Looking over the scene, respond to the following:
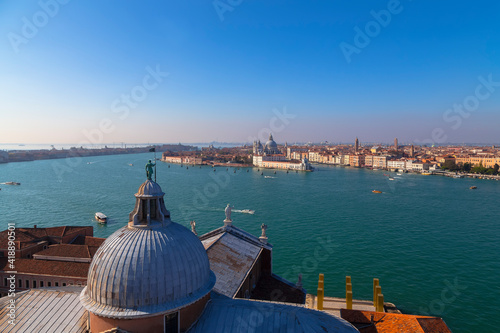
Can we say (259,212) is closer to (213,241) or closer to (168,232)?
(213,241)

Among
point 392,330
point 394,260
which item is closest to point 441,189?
point 394,260

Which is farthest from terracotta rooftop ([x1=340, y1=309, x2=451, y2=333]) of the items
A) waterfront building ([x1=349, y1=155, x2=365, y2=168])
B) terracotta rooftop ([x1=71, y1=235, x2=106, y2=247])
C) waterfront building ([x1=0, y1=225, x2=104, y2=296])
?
waterfront building ([x1=349, y1=155, x2=365, y2=168])

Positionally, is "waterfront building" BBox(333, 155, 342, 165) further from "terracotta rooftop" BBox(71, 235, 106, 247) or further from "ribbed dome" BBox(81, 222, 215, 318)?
"ribbed dome" BBox(81, 222, 215, 318)

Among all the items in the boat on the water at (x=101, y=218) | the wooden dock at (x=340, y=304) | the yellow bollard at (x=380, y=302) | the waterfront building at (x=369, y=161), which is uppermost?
the waterfront building at (x=369, y=161)

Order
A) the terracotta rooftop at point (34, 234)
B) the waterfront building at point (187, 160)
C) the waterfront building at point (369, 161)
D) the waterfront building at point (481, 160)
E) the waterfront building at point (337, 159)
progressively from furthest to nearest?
the waterfront building at point (337, 159), the waterfront building at point (187, 160), the waterfront building at point (369, 161), the waterfront building at point (481, 160), the terracotta rooftop at point (34, 234)

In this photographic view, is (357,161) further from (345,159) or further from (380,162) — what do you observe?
(380,162)

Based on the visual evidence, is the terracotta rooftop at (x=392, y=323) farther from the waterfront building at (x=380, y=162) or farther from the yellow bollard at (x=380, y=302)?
the waterfront building at (x=380, y=162)

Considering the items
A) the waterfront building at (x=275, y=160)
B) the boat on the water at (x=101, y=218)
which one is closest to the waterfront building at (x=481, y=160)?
the waterfront building at (x=275, y=160)

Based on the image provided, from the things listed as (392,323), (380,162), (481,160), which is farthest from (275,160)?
(392,323)
